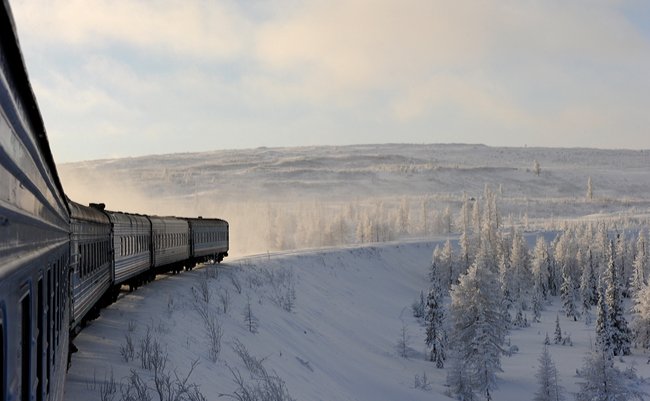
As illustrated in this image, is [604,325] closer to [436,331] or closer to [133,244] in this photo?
[436,331]

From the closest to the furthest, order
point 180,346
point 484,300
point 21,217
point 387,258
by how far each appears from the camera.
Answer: point 21,217, point 180,346, point 484,300, point 387,258

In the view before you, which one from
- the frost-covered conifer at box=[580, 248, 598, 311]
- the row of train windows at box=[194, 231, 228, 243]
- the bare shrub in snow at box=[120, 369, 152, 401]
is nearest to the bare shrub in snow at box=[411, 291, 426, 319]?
the frost-covered conifer at box=[580, 248, 598, 311]

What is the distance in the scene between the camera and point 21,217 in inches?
137

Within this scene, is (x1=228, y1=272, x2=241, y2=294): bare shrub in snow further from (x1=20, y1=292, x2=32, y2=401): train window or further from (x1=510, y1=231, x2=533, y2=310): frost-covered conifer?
(x1=510, y1=231, x2=533, y2=310): frost-covered conifer

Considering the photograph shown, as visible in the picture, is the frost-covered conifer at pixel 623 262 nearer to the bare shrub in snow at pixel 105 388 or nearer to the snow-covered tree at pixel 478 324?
the snow-covered tree at pixel 478 324

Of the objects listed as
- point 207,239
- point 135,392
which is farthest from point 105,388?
point 207,239

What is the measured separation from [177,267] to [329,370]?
1044cm

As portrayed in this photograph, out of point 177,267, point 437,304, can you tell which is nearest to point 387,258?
point 437,304

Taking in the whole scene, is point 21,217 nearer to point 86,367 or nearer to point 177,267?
point 86,367

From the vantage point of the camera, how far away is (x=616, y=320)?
60.9 metres

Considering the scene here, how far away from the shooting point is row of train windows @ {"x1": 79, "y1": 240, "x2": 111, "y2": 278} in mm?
12367

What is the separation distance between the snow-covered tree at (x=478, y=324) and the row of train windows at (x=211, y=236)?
15.9 m

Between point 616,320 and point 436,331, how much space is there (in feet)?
80.2

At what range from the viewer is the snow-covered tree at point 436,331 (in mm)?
45844
